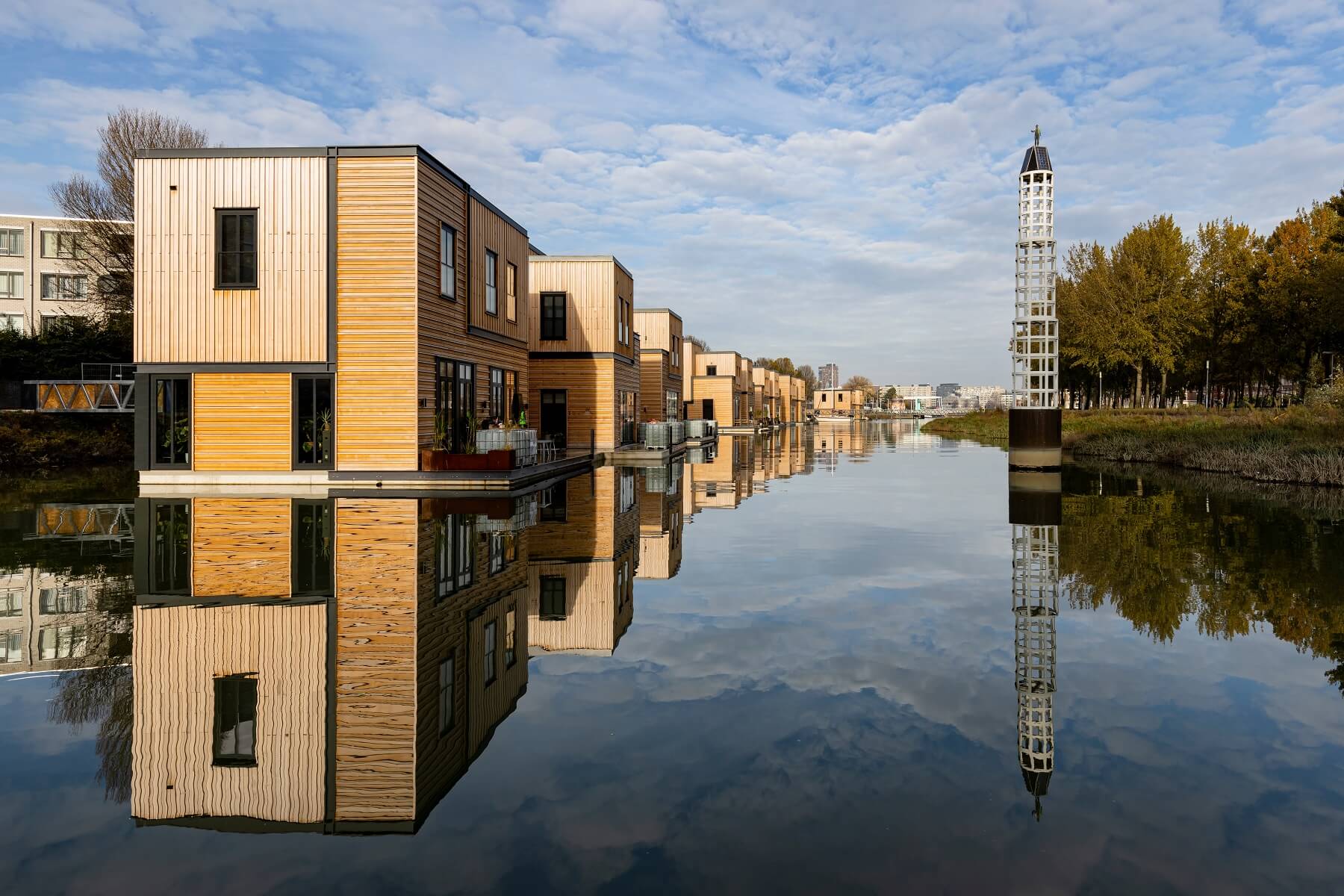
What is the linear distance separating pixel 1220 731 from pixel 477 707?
14.6ft

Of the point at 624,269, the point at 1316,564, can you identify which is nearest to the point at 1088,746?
the point at 1316,564

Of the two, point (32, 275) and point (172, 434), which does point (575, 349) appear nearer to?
point (172, 434)

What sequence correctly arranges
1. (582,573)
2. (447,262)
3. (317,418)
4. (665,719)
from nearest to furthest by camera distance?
(665,719), (582,573), (317,418), (447,262)

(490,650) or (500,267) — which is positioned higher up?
(500,267)

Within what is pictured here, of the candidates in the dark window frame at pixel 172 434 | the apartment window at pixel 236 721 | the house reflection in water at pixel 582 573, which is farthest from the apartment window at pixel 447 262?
the apartment window at pixel 236 721

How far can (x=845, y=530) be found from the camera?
1401 centimetres

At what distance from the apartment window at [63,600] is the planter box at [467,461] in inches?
433

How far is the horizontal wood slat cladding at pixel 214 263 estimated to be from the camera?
20.1m

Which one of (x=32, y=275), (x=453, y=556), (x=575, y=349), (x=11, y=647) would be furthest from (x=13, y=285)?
(x=11, y=647)

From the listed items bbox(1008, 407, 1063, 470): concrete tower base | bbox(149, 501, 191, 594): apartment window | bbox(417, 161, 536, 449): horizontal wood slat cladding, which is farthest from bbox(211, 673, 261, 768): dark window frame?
bbox(1008, 407, 1063, 470): concrete tower base

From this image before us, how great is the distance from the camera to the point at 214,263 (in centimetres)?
2036

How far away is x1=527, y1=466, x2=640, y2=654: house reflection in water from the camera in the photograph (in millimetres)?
7395

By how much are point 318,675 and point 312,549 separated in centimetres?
553

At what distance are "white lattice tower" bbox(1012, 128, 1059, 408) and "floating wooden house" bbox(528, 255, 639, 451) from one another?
1487cm
